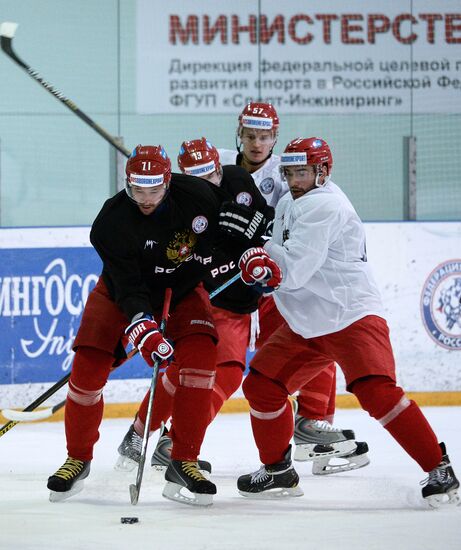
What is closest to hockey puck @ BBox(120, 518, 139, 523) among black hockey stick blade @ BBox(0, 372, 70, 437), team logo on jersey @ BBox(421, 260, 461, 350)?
black hockey stick blade @ BBox(0, 372, 70, 437)

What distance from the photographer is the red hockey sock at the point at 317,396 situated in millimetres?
4270

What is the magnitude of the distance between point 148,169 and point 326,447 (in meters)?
1.19

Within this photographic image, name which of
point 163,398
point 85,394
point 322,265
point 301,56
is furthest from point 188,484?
point 301,56

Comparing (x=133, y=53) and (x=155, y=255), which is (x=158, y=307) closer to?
(x=155, y=255)

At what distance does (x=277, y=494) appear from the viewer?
3736mm

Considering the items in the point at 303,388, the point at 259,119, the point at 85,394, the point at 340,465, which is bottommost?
the point at 340,465

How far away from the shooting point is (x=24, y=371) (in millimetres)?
5230

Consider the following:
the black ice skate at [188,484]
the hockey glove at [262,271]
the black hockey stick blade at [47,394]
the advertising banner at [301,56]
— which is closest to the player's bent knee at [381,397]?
the hockey glove at [262,271]

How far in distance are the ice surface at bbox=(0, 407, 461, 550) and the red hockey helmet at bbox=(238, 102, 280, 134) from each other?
1138 mm

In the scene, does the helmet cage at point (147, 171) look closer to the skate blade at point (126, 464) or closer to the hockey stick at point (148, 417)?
the hockey stick at point (148, 417)

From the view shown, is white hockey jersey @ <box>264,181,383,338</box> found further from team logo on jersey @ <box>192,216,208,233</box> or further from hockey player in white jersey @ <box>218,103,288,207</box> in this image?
hockey player in white jersey @ <box>218,103,288,207</box>

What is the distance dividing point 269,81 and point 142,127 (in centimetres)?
71

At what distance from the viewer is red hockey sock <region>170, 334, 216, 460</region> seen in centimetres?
356

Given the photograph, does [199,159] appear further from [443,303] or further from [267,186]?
[443,303]
